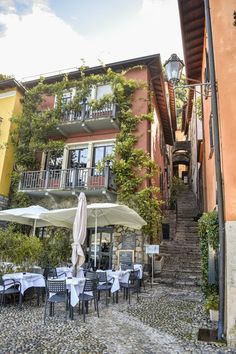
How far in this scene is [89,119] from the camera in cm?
1366

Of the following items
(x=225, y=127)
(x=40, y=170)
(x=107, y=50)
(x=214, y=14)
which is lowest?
(x=225, y=127)

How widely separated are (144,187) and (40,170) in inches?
234

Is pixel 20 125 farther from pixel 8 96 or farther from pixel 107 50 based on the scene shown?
pixel 107 50

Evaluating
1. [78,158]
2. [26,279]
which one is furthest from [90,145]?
[26,279]

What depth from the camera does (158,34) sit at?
9133mm

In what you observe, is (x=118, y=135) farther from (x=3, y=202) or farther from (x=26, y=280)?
(x=26, y=280)

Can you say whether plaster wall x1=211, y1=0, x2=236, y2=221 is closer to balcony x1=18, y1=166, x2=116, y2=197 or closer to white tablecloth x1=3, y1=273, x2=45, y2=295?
white tablecloth x1=3, y1=273, x2=45, y2=295

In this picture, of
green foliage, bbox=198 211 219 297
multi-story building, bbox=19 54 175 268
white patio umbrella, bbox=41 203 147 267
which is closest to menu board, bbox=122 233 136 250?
multi-story building, bbox=19 54 175 268

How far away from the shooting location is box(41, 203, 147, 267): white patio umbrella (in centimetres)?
892

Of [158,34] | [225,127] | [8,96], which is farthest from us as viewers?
[8,96]

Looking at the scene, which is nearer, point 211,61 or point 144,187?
point 211,61

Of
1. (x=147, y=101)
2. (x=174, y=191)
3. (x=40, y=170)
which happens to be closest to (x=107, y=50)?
(x=147, y=101)

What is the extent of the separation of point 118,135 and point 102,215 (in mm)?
4890

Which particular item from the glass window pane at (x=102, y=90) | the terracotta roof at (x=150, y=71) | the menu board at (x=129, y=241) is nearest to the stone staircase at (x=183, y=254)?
the menu board at (x=129, y=241)
